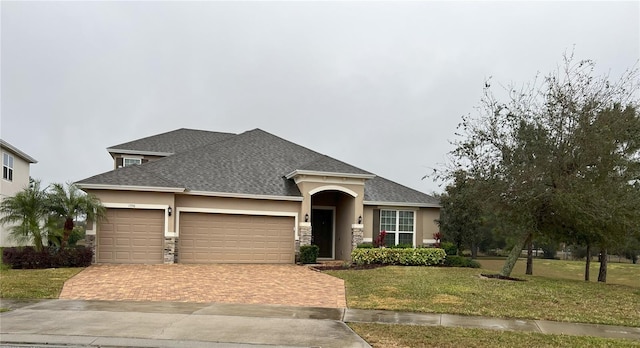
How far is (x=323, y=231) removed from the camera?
23.1m

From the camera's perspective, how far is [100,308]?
9.72 m

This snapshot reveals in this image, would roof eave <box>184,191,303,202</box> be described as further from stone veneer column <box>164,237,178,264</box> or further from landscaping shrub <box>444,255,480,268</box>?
landscaping shrub <box>444,255,480,268</box>

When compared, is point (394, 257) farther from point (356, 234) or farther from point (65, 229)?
point (65, 229)

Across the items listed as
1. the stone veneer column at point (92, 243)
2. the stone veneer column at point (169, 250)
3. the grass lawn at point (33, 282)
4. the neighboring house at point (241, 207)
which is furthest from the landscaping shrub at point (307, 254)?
the grass lawn at point (33, 282)

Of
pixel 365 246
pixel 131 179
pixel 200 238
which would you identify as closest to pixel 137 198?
pixel 131 179

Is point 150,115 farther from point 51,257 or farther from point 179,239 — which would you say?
point 51,257

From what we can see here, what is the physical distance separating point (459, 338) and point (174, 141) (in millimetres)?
21653

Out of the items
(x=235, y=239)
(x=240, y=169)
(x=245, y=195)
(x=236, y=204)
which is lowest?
(x=235, y=239)

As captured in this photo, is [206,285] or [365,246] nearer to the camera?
[206,285]

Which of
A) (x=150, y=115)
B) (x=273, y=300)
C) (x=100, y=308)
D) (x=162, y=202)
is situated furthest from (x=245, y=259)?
(x=150, y=115)

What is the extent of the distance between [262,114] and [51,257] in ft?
58.6

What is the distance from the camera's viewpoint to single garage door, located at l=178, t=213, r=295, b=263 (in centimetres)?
1950

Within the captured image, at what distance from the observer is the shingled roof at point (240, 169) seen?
762 inches

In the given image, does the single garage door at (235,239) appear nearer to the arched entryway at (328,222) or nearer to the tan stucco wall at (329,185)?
the tan stucco wall at (329,185)
